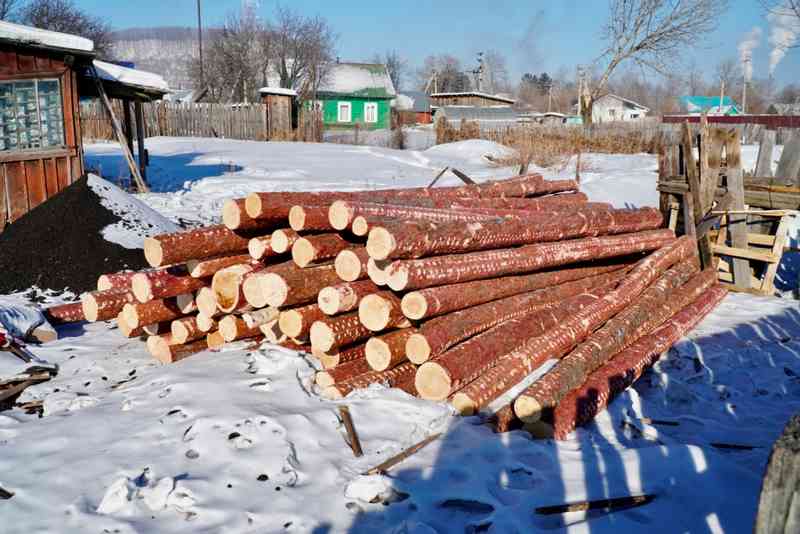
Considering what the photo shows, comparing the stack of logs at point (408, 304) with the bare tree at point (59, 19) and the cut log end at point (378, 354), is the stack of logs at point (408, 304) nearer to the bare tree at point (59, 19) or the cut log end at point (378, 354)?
the cut log end at point (378, 354)

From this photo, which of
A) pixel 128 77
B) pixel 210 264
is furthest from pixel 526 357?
Result: pixel 128 77

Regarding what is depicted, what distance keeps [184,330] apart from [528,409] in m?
2.92

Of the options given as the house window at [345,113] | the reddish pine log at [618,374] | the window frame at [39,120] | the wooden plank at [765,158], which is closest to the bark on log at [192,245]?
the reddish pine log at [618,374]

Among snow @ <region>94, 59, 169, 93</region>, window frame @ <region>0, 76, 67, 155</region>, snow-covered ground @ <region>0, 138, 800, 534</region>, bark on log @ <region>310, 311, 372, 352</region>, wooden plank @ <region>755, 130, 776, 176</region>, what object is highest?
A: snow @ <region>94, 59, 169, 93</region>

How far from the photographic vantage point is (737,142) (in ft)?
A: 27.1

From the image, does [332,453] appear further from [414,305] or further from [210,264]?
[210,264]

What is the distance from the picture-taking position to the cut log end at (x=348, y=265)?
4.48 metres

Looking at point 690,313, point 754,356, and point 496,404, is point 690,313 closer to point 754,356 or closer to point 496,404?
point 754,356

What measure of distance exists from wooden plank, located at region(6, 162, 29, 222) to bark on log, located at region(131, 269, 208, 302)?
6.18 metres

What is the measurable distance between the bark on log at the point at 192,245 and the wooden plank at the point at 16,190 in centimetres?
641

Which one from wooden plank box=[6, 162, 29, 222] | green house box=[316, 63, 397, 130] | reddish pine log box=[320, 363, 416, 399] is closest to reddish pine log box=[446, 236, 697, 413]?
reddish pine log box=[320, 363, 416, 399]

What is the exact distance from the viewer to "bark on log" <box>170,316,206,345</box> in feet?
16.8

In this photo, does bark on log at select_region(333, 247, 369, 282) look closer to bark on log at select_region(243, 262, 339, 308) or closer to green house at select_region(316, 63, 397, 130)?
bark on log at select_region(243, 262, 339, 308)

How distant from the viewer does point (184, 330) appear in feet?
16.8
